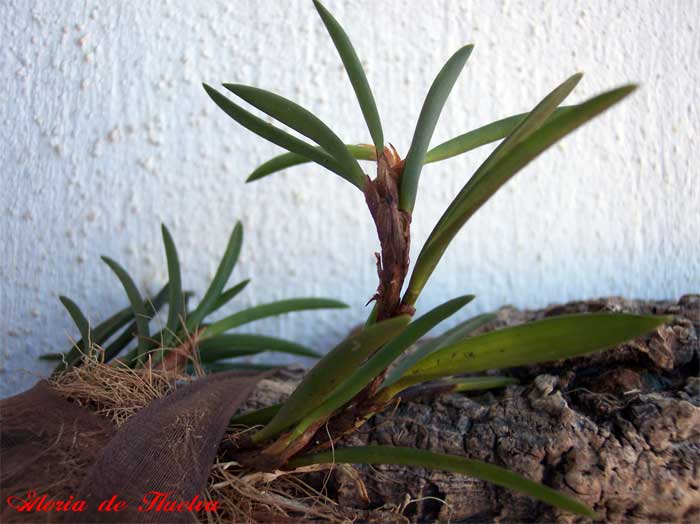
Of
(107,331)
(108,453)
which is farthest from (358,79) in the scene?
(107,331)

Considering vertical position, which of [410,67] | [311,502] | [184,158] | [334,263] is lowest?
[311,502]

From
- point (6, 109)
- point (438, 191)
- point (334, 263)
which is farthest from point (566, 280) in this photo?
point (6, 109)

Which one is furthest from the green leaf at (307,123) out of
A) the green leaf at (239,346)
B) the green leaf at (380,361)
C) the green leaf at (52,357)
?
the green leaf at (52,357)

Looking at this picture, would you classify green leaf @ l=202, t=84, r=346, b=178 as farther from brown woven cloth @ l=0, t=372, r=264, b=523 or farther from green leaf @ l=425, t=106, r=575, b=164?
brown woven cloth @ l=0, t=372, r=264, b=523

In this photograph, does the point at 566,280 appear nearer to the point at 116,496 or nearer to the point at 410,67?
the point at 410,67

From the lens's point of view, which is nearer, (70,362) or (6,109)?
(70,362)

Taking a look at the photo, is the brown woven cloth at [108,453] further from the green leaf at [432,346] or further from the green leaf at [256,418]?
the green leaf at [432,346]
